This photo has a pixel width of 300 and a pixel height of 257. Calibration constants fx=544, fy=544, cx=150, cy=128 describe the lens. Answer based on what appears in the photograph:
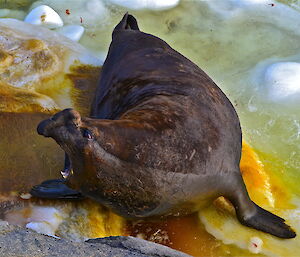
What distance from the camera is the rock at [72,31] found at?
6246 millimetres

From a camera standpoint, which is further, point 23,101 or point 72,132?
point 23,101

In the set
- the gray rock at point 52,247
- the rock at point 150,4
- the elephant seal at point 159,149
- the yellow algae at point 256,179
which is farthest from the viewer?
the rock at point 150,4

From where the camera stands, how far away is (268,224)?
365cm

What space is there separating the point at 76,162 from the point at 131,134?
1.17 ft

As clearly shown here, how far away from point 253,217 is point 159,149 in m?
0.90

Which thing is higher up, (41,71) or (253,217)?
(253,217)

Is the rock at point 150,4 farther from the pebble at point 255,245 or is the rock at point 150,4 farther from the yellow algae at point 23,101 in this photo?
the pebble at point 255,245

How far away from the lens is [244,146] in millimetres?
4566

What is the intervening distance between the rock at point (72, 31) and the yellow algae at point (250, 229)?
2835 millimetres

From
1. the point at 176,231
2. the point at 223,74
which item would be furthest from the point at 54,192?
the point at 223,74

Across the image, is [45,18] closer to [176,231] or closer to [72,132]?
[176,231]

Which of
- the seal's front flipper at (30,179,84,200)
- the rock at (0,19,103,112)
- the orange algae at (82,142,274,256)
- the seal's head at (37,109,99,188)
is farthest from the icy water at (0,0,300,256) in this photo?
the seal's head at (37,109,99,188)

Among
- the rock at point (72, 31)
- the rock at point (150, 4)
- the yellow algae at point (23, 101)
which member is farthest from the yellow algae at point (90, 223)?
the rock at point (150, 4)

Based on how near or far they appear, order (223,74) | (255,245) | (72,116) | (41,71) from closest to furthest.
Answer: (72,116)
(255,245)
(41,71)
(223,74)
